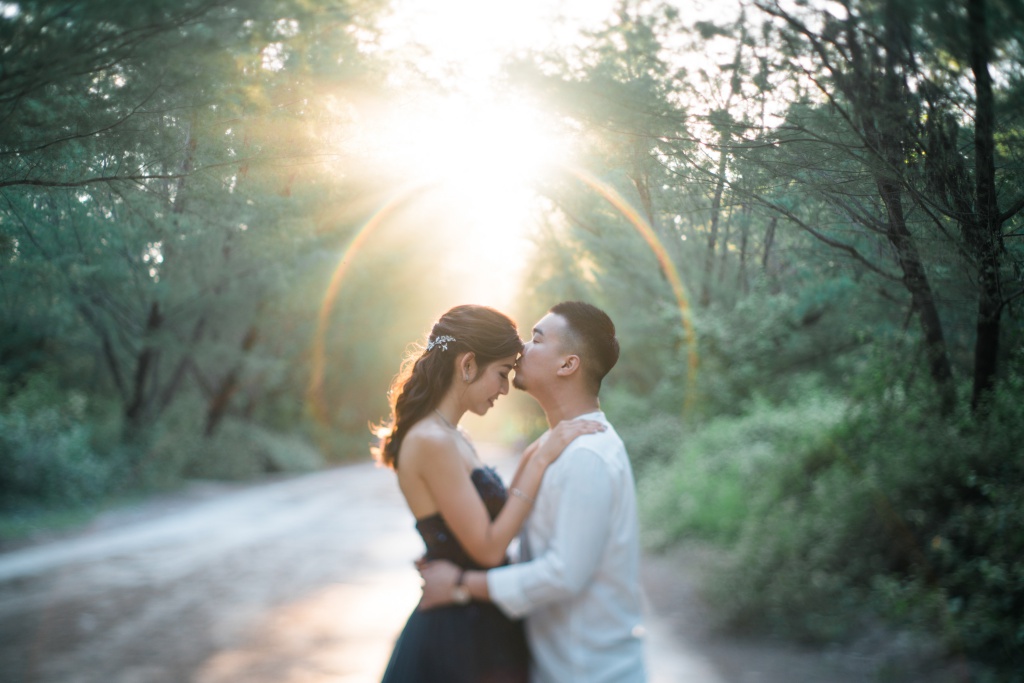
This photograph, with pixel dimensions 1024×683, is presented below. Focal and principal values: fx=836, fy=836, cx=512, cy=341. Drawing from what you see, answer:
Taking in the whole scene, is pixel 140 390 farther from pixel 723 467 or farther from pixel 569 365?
pixel 569 365

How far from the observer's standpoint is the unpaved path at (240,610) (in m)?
7.19

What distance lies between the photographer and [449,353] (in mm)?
3758

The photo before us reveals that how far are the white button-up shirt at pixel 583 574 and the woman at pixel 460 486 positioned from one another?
0.11m

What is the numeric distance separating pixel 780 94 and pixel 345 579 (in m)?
9.43

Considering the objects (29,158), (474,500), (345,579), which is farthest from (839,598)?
(29,158)

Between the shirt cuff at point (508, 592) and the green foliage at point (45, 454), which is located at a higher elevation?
the green foliage at point (45, 454)

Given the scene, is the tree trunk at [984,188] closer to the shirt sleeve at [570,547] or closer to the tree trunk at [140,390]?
the shirt sleeve at [570,547]

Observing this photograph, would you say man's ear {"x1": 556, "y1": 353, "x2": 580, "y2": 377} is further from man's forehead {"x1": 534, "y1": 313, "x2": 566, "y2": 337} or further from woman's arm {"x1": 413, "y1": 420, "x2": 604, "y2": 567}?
woman's arm {"x1": 413, "y1": 420, "x2": 604, "y2": 567}

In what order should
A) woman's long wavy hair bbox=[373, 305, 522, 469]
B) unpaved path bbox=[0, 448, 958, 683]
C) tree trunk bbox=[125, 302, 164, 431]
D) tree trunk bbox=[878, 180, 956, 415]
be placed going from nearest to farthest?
1. woman's long wavy hair bbox=[373, 305, 522, 469]
2. tree trunk bbox=[878, 180, 956, 415]
3. unpaved path bbox=[0, 448, 958, 683]
4. tree trunk bbox=[125, 302, 164, 431]

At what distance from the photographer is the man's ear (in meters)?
3.58

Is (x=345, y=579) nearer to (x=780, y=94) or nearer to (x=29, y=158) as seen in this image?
(x=29, y=158)

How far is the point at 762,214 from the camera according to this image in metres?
4.25

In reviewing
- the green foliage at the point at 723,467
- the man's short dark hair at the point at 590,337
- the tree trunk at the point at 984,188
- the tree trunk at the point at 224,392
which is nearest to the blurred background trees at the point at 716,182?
the tree trunk at the point at 984,188

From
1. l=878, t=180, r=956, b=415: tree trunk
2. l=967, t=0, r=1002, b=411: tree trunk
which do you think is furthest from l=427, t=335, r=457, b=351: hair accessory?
l=967, t=0, r=1002, b=411: tree trunk
